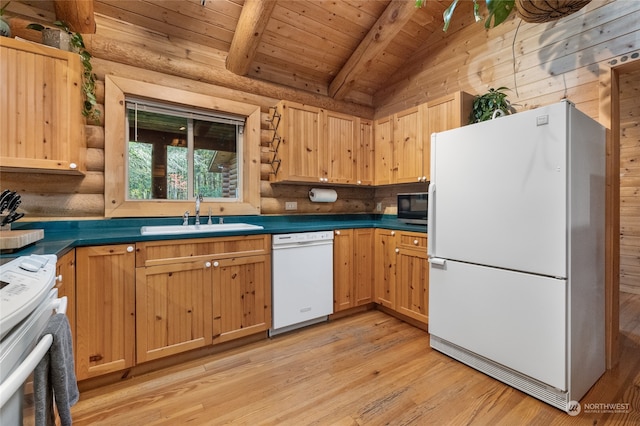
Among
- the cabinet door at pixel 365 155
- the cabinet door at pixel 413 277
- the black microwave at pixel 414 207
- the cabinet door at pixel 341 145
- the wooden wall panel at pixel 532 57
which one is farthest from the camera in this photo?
the cabinet door at pixel 365 155

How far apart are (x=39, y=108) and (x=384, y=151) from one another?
2.98 metres

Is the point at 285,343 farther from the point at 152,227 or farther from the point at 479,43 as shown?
the point at 479,43

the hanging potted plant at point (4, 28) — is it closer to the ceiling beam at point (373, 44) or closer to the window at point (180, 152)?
the window at point (180, 152)

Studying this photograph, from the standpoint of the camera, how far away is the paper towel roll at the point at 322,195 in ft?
10.4

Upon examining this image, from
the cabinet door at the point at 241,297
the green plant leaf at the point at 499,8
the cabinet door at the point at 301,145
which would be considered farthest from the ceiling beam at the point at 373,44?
the cabinet door at the point at 241,297

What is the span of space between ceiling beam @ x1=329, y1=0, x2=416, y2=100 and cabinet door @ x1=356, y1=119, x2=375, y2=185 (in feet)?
1.61

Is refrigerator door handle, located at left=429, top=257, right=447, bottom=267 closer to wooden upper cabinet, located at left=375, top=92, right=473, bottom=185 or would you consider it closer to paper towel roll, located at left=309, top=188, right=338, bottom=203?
wooden upper cabinet, located at left=375, top=92, right=473, bottom=185

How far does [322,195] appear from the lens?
126 inches

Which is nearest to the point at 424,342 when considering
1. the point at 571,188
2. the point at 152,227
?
the point at 571,188

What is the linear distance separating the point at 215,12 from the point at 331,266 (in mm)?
2549

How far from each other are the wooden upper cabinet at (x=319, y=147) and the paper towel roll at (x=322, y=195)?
17cm

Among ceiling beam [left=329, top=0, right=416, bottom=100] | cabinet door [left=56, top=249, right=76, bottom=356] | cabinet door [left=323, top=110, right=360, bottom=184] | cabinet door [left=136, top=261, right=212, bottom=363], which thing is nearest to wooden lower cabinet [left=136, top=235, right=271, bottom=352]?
cabinet door [left=136, top=261, right=212, bottom=363]

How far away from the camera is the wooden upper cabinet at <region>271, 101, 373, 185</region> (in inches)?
111

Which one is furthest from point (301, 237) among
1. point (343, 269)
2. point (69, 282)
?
point (69, 282)
